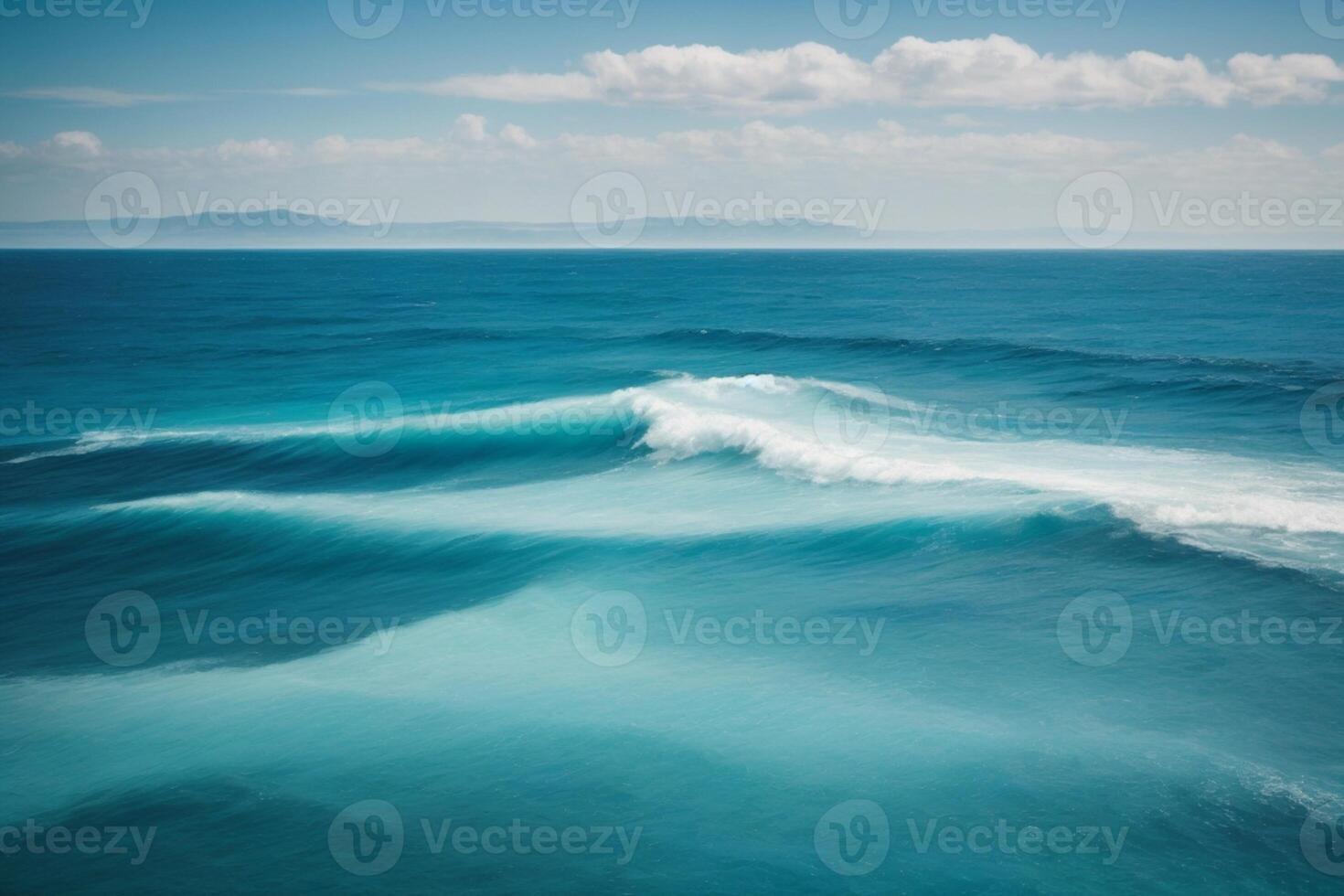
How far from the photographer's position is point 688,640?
51.0ft

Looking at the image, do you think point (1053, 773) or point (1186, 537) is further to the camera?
point (1186, 537)

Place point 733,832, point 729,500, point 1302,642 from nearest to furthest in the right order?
point 733,832, point 1302,642, point 729,500

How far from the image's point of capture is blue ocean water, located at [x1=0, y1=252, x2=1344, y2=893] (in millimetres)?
10234

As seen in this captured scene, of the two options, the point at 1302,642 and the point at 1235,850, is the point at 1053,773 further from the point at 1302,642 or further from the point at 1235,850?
the point at 1302,642

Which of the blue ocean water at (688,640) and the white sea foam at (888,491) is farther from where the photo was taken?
the white sea foam at (888,491)

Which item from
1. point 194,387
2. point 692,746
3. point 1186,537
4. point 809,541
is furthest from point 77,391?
point 1186,537

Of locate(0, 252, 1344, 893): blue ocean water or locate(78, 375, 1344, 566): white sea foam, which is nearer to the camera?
locate(0, 252, 1344, 893): blue ocean water

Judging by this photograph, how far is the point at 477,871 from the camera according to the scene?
991 cm

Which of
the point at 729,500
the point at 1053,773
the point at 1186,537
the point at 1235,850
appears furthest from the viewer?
the point at 729,500

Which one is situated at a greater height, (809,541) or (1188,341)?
(1188,341)

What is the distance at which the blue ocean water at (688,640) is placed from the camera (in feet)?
33.6

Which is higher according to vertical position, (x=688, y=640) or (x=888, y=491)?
(x=888, y=491)

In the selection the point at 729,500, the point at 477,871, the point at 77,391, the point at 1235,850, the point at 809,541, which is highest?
the point at 77,391

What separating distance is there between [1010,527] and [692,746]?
10094 millimetres
